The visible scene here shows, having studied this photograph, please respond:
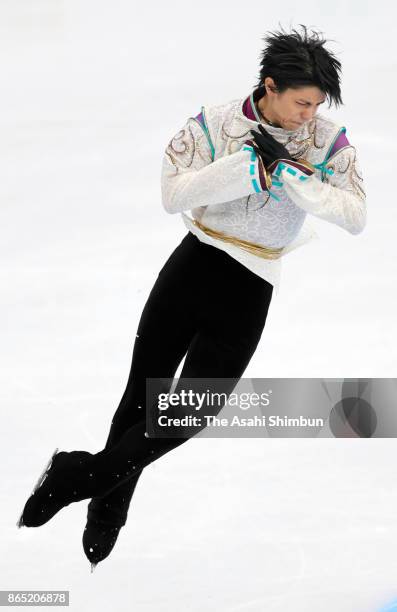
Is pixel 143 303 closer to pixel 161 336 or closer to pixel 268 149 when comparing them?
pixel 161 336

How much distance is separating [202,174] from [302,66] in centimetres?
38

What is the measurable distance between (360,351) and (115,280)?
1.30m

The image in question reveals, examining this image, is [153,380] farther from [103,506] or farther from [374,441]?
[374,441]

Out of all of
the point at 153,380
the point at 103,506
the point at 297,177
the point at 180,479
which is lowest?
the point at 180,479

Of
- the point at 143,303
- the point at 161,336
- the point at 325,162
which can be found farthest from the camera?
the point at 143,303

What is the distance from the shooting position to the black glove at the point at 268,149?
2.79 m

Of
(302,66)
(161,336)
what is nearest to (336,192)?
(302,66)

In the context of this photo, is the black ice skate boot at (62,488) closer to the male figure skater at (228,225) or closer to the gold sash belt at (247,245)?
the male figure skater at (228,225)

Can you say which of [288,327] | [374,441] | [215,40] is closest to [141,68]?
[215,40]

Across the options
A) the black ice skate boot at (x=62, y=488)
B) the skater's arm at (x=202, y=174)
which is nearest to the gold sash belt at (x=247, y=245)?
the skater's arm at (x=202, y=174)

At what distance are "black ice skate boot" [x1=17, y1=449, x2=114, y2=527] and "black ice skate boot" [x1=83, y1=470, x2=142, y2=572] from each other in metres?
0.17

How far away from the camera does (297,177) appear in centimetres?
279

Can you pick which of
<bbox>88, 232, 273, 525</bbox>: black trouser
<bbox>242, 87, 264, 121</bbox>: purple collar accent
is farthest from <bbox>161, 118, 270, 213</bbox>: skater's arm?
<bbox>88, 232, 273, 525</bbox>: black trouser

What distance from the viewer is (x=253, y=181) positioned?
279cm
